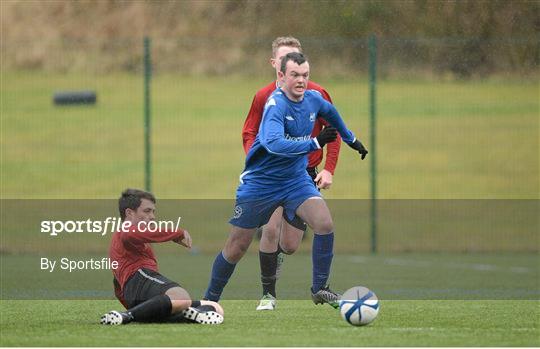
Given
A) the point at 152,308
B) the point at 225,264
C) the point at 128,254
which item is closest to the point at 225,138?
the point at 225,264

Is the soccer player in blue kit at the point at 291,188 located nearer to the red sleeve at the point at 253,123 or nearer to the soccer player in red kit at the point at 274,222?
Answer: the soccer player in red kit at the point at 274,222

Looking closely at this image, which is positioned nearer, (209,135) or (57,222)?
(57,222)

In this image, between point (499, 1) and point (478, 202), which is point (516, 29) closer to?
point (499, 1)

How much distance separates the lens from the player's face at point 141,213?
9250mm

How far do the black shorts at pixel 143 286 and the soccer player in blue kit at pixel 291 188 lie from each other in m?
1.01

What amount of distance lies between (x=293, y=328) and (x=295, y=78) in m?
1.89

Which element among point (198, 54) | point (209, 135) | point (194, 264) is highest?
point (198, 54)

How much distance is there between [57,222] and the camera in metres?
19.2

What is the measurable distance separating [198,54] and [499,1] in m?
4.68

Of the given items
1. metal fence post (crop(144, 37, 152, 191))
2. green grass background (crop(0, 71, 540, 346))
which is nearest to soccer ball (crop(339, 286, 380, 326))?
green grass background (crop(0, 71, 540, 346))

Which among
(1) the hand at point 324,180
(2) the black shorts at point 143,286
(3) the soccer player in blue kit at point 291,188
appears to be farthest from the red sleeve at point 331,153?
(2) the black shorts at point 143,286

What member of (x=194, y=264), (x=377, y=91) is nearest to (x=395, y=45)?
(x=377, y=91)

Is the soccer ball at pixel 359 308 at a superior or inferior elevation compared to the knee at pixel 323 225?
inferior

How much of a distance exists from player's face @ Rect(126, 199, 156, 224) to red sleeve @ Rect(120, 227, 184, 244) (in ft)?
0.42
